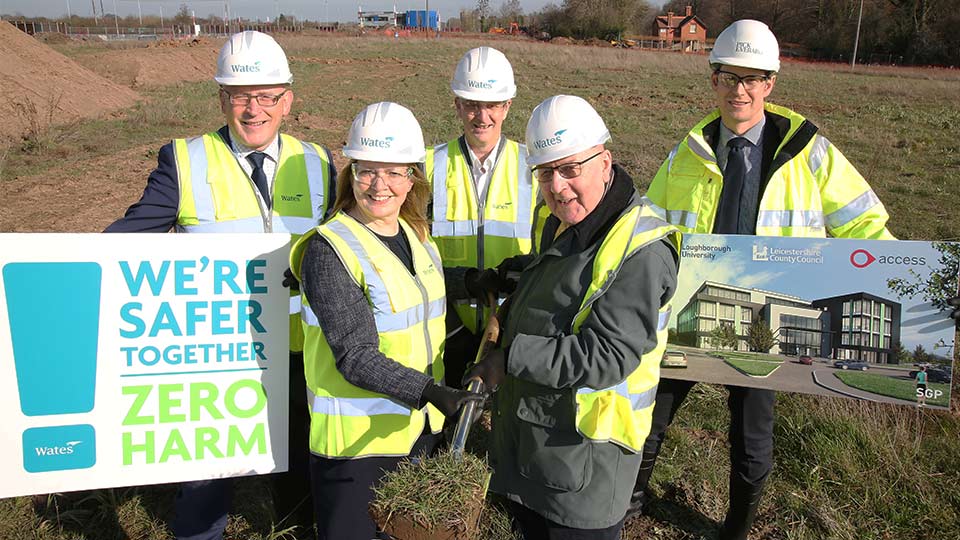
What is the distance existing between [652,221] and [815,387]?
164cm

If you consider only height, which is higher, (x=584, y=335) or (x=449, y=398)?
(x=584, y=335)

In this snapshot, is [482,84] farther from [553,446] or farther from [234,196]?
[553,446]

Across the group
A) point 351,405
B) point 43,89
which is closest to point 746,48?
point 351,405

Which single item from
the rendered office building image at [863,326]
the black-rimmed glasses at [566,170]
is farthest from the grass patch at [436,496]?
the rendered office building image at [863,326]

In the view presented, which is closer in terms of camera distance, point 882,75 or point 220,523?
point 220,523

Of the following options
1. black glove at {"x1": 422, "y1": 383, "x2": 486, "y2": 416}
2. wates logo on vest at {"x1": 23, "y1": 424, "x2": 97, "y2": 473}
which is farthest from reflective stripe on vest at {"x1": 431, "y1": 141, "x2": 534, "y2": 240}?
wates logo on vest at {"x1": 23, "y1": 424, "x2": 97, "y2": 473}

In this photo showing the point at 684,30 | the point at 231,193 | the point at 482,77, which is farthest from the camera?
the point at 684,30

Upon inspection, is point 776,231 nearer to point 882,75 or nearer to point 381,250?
point 381,250

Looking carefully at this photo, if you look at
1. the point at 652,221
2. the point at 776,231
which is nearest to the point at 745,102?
the point at 776,231

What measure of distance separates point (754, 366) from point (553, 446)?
1486 mm

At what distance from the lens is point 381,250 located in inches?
121

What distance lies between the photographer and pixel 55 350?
336cm

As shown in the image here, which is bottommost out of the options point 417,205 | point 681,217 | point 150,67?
point 681,217

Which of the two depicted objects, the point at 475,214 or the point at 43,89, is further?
the point at 43,89
